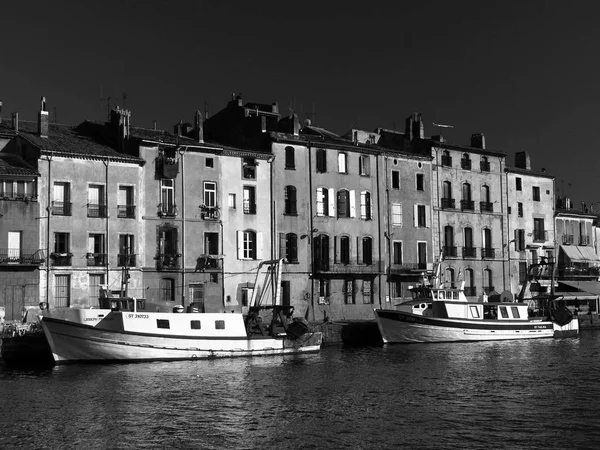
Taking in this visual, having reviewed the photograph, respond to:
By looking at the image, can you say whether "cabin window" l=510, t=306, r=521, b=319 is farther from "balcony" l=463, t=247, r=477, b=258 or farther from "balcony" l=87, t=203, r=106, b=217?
"balcony" l=87, t=203, r=106, b=217

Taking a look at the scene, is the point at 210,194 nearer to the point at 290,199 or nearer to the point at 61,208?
the point at 290,199

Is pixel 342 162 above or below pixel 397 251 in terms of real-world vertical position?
above

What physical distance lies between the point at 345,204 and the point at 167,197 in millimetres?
15583

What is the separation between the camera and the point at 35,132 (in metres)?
60.1

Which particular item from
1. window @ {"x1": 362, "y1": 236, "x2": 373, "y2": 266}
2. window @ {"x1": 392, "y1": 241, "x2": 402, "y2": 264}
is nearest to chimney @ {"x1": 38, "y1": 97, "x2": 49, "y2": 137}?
window @ {"x1": 362, "y1": 236, "x2": 373, "y2": 266}

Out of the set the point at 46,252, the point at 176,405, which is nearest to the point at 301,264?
the point at 46,252

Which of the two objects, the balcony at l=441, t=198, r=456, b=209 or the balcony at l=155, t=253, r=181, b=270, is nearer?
the balcony at l=155, t=253, r=181, b=270

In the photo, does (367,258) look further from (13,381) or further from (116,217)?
(13,381)

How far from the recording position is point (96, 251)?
5716cm

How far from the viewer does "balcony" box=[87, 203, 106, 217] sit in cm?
5706

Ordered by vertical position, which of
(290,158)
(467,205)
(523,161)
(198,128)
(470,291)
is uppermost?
(198,128)

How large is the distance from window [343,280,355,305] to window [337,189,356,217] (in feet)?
18.0

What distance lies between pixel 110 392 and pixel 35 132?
96.8 ft

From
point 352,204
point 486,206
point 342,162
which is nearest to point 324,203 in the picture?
point 352,204
